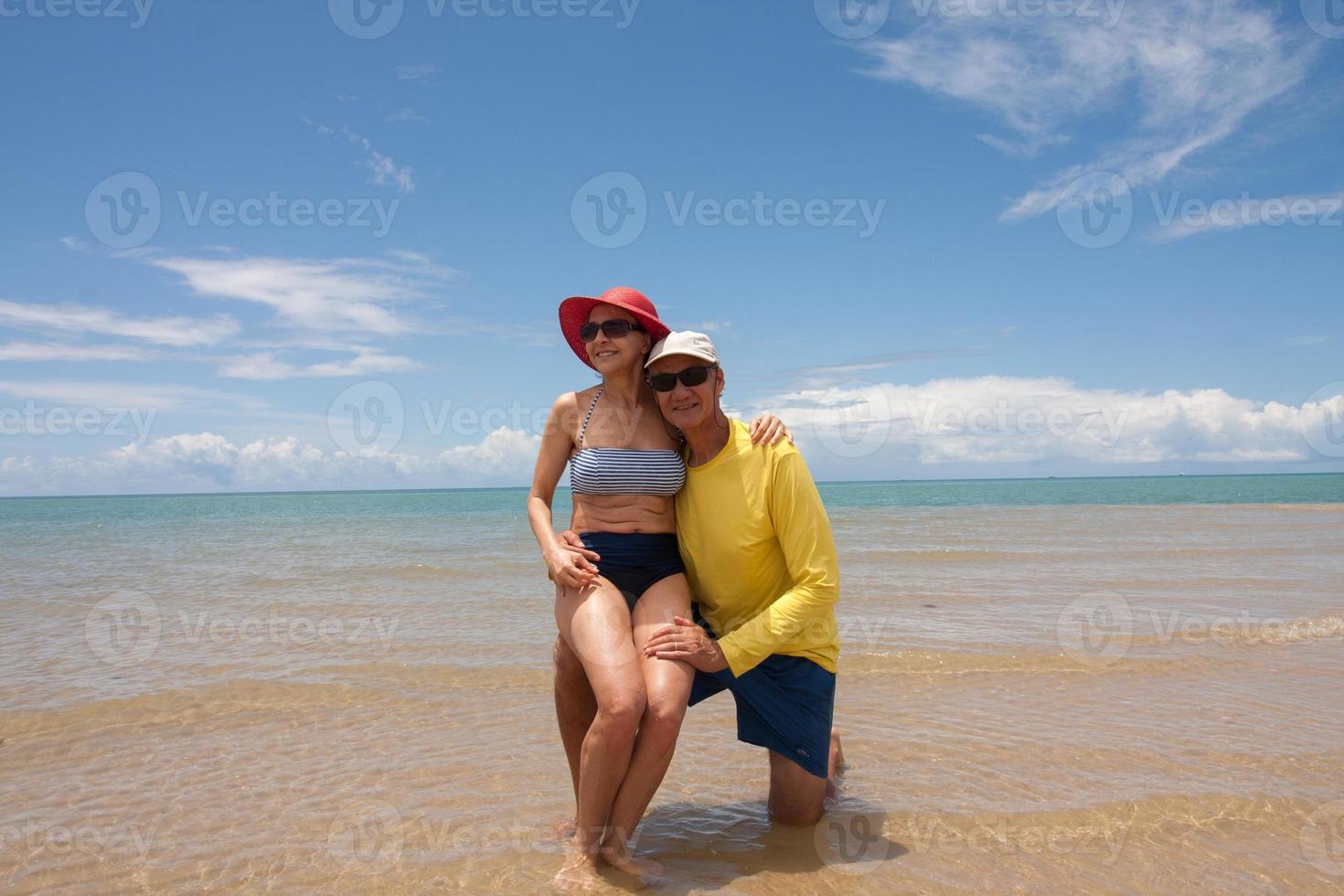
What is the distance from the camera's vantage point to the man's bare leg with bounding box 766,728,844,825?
4.31 meters

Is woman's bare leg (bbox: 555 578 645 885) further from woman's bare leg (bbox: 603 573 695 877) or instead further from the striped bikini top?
the striped bikini top

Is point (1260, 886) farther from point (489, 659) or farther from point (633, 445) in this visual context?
point (489, 659)

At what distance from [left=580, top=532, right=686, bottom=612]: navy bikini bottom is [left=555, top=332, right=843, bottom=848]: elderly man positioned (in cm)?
8

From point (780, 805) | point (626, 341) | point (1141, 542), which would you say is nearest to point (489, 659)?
point (780, 805)

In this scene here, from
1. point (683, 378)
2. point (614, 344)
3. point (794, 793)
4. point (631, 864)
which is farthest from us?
point (794, 793)

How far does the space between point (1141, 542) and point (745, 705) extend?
20.9 metres

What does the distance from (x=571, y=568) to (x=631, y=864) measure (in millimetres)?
1391

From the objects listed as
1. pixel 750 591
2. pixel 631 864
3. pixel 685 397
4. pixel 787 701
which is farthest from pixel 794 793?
pixel 685 397

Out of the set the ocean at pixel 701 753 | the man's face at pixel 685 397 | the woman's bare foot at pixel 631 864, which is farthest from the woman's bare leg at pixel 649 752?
the man's face at pixel 685 397

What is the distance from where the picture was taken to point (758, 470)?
401 centimetres

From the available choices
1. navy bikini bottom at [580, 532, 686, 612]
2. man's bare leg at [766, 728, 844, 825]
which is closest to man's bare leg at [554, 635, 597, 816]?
navy bikini bottom at [580, 532, 686, 612]

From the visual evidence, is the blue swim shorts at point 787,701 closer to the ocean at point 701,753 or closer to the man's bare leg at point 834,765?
the man's bare leg at point 834,765

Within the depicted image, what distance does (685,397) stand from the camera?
3982 mm

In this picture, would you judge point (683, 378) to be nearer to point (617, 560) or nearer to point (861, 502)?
point (617, 560)
